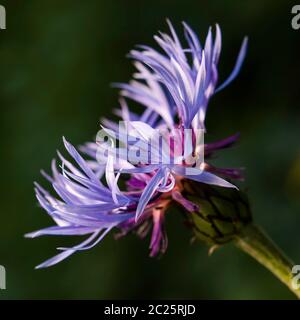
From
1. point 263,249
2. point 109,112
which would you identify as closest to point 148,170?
point 263,249

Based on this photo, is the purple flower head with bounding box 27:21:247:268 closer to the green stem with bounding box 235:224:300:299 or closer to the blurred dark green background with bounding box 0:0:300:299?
the green stem with bounding box 235:224:300:299

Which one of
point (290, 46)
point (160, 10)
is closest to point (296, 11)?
point (290, 46)

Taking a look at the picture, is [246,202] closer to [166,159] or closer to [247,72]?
[166,159]

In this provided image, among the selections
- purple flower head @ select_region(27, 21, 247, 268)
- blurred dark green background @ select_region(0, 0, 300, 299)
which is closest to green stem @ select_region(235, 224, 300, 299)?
purple flower head @ select_region(27, 21, 247, 268)

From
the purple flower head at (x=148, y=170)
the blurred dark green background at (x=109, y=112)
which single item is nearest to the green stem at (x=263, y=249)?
the purple flower head at (x=148, y=170)

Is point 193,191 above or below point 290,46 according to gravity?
below
